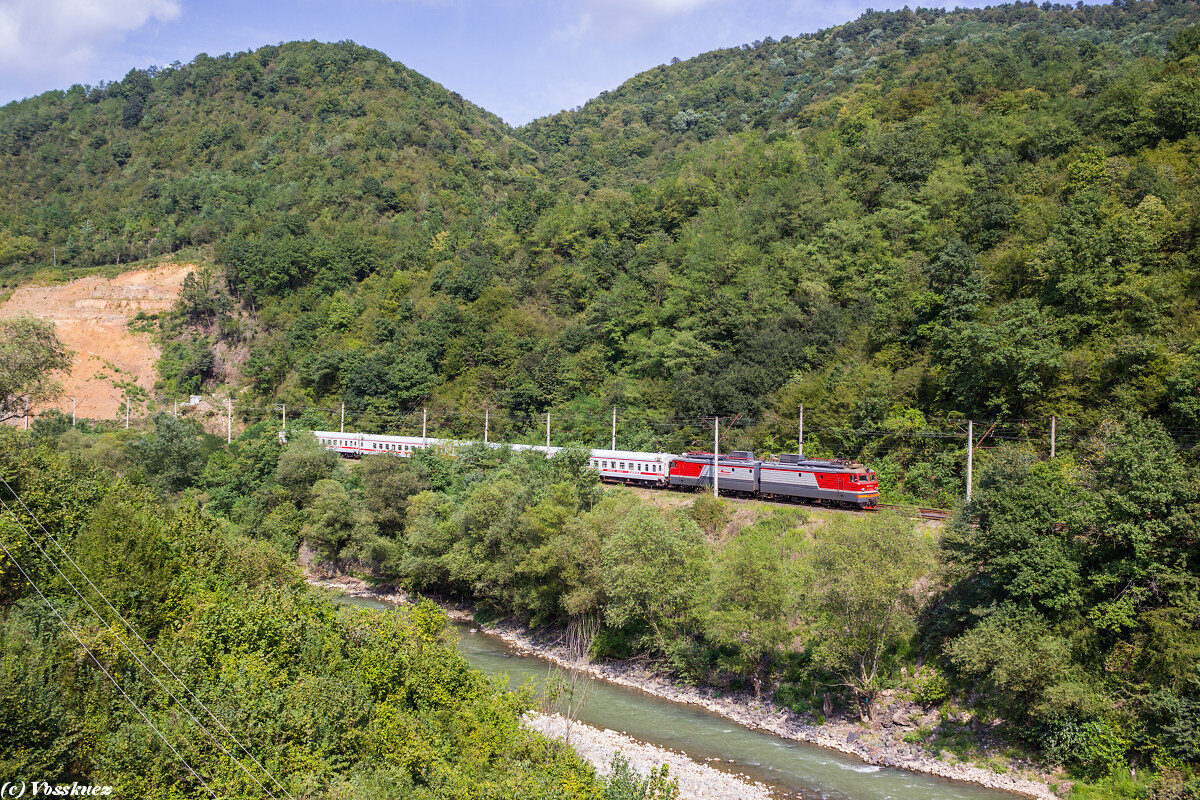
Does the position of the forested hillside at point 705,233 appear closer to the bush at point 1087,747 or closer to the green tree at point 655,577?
the green tree at point 655,577

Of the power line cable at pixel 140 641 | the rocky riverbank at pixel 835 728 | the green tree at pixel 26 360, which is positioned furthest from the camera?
the green tree at pixel 26 360

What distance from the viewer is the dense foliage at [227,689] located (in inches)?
644

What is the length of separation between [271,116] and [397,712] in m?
144

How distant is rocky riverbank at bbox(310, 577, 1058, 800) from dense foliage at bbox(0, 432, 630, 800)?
11723mm

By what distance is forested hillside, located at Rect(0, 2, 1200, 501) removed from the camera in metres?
42.7

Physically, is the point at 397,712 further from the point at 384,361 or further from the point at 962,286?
the point at 384,361

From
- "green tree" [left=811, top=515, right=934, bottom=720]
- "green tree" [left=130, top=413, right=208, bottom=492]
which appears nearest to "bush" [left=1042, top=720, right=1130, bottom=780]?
"green tree" [left=811, top=515, right=934, bottom=720]

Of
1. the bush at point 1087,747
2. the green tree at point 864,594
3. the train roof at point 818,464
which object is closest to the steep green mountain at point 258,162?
the train roof at point 818,464

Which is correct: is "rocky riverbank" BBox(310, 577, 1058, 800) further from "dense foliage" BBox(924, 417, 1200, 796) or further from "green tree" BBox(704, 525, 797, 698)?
"dense foliage" BBox(924, 417, 1200, 796)

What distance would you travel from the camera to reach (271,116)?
450 ft

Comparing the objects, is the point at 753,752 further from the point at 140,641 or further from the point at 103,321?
the point at 103,321

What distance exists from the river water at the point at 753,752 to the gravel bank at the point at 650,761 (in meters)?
0.62

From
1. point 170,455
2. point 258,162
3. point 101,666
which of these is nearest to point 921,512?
point 101,666

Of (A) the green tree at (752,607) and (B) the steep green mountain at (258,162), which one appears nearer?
(A) the green tree at (752,607)
